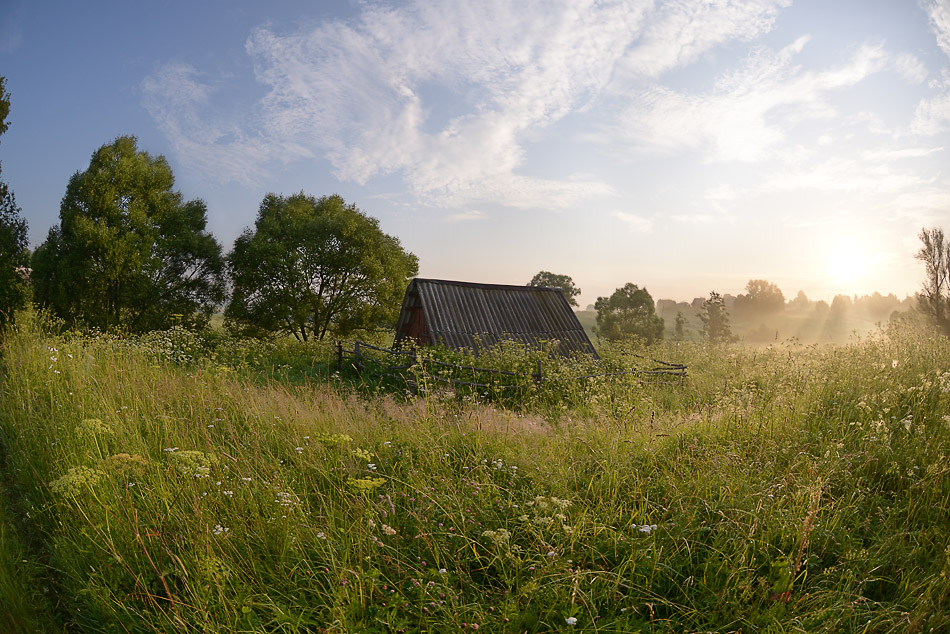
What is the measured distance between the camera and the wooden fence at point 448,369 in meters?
11.4

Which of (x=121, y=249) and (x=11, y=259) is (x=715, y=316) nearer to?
(x=121, y=249)

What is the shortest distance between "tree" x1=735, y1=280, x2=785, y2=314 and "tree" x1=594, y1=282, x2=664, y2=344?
38.9m

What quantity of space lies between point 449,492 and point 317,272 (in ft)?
76.8

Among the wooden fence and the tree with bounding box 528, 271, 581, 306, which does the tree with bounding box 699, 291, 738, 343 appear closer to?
the tree with bounding box 528, 271, 581, 306

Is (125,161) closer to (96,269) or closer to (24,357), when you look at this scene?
(96,269)

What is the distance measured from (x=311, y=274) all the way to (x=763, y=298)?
70285 millimetres

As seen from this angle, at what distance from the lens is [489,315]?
17438 millimetres

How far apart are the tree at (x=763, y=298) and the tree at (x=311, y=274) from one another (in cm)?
6513

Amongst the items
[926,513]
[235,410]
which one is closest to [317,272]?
[235,410]

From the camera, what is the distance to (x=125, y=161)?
21.9 m

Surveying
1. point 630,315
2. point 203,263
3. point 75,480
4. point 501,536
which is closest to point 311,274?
point 203,263

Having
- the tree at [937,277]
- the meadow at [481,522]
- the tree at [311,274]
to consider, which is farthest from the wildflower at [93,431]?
the tree at [937,277]

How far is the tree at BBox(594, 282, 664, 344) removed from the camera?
42.0 metres

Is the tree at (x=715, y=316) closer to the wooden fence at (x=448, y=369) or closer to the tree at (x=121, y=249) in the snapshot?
the wooden fence at (x=448, y=369)
